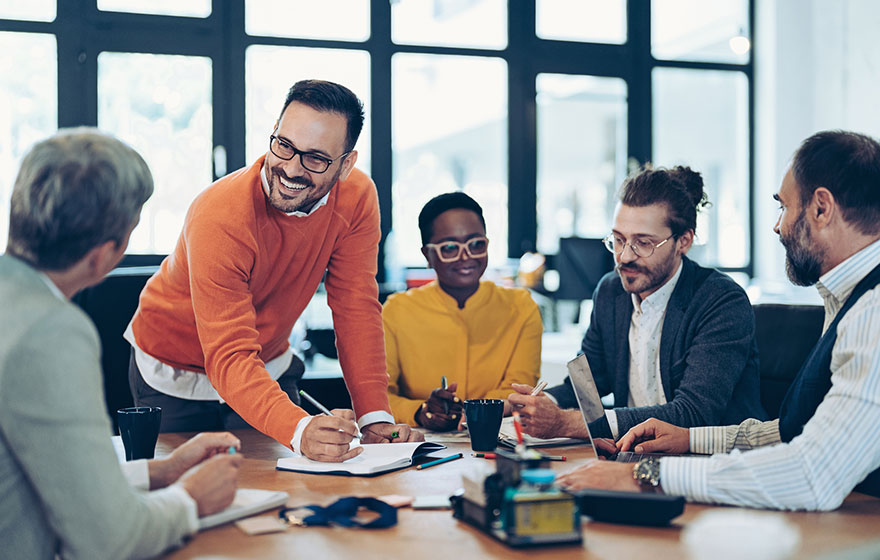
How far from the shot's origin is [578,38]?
6.12m

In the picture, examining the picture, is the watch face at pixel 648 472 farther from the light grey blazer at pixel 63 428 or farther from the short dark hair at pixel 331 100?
the short dark hair at pixel 331 100

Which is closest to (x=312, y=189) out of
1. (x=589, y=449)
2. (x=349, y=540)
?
(x=589, y=449)

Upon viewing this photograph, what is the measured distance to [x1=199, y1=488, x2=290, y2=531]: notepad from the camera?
117 centimetres

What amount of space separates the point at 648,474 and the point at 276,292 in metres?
1.09

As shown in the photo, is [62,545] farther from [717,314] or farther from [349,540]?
[717,314]

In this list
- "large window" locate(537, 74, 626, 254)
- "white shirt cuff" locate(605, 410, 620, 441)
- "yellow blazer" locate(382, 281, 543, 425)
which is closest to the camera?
"white shirt cuff" locate(605, 410, 620, 441)

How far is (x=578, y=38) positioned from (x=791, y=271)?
4.76 meters

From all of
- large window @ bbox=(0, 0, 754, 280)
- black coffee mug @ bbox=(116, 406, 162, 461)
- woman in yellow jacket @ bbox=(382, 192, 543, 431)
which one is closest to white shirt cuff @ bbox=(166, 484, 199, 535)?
black coffee mug @ bbox=(116, 406, 162, 461)

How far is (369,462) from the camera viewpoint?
1.55 m

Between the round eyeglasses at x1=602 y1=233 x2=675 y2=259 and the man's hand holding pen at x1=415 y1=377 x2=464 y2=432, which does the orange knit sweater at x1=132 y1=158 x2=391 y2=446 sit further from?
the round eyeglasses at x1=602 y1=233 x2=675 y2=259

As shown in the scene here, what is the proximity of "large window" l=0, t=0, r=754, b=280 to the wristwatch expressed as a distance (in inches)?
165

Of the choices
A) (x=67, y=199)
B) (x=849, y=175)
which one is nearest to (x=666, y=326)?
(x=849, y=175)

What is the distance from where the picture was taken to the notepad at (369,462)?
150 centimetres

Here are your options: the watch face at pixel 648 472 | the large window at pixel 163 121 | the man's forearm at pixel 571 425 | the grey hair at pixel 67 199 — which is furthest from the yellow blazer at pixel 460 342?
the large window at pixel 163 121
